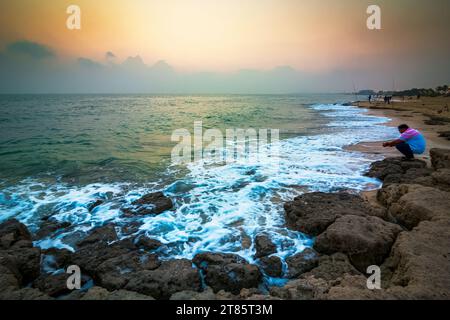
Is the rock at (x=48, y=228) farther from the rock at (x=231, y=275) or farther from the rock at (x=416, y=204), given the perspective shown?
the rock at (x=416, y=204)

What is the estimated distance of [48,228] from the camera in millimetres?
5332

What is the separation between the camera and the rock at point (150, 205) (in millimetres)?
6023

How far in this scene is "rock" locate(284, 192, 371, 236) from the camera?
4801 mm

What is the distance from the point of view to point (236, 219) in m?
5.60

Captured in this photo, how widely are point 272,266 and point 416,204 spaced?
3.12 meters

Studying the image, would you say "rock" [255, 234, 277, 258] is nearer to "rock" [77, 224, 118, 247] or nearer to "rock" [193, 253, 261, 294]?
"rock" [193, 253, 261, 294]

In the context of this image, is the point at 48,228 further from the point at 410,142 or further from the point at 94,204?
the point at 410,142

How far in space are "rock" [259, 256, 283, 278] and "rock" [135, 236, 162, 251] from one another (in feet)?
6.42

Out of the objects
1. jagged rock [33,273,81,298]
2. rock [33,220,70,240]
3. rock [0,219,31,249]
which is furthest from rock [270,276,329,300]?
rock [33,220,70,240]

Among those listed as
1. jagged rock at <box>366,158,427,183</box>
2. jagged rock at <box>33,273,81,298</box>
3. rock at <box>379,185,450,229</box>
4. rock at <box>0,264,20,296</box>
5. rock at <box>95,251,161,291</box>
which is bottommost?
jagged rock at <box>33,273,81,298</box>

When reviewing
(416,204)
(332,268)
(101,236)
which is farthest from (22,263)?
(416,204)
